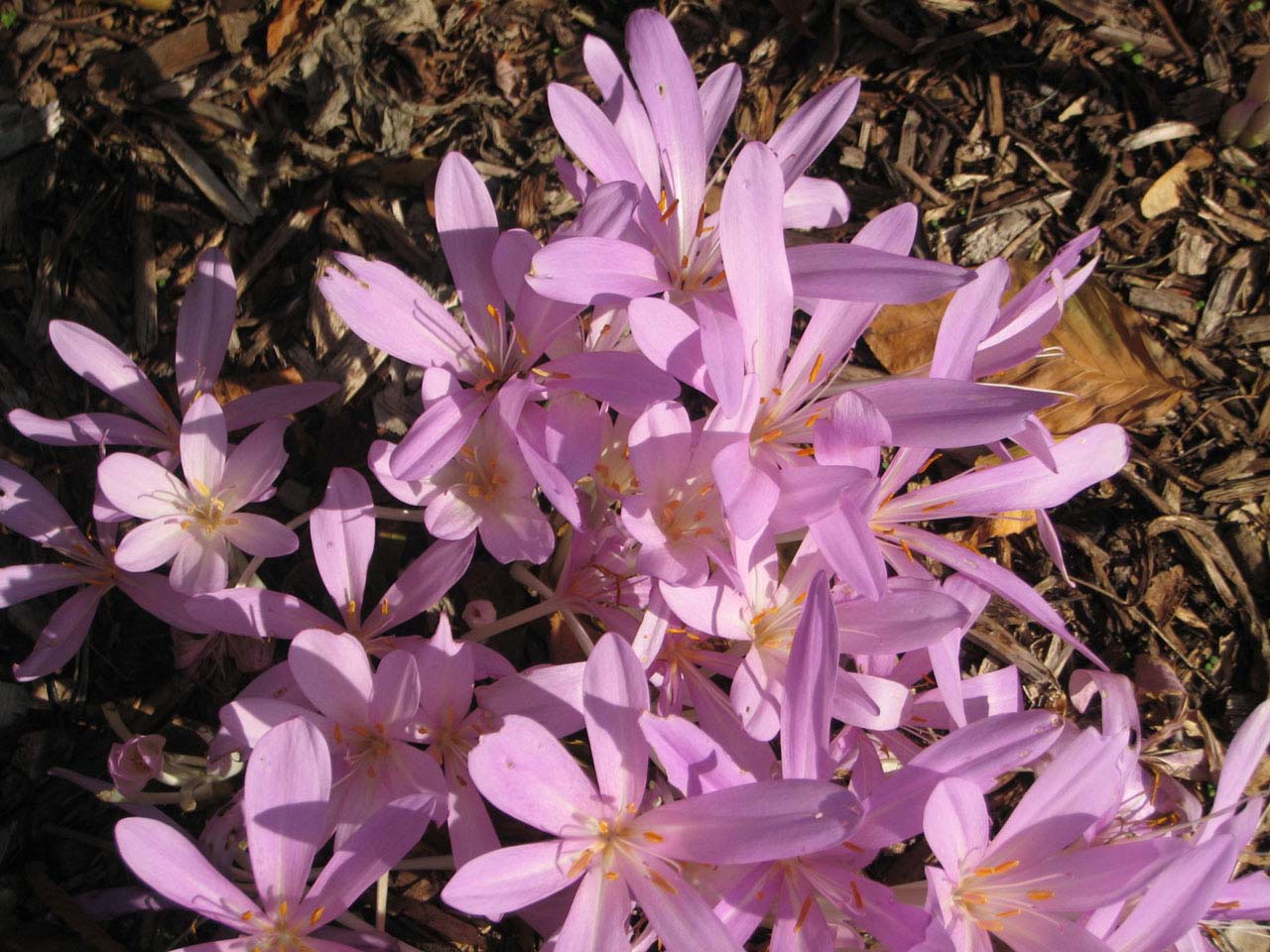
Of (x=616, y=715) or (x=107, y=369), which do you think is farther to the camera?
(x=107, y=369)

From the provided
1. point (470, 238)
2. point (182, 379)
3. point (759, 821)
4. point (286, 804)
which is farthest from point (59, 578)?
point (759, 821)

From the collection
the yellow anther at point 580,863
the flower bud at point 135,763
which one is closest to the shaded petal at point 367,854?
the yellow anther at point 580,863

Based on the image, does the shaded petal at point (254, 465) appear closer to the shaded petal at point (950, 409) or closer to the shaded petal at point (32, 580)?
the shaded petal at point (32, 580)

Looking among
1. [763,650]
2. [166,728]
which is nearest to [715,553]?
[763,650]

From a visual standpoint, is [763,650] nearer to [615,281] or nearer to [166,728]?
[615,281]

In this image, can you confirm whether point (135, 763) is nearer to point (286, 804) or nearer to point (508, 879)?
point (286, 804)

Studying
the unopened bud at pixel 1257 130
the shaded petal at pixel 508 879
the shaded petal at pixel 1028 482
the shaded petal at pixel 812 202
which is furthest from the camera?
the unopened bud at pixel 1257 130

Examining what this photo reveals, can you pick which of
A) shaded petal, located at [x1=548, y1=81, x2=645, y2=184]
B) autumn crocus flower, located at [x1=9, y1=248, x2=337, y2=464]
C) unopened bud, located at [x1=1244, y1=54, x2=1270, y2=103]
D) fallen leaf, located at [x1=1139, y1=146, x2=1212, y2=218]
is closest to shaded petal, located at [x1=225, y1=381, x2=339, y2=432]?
autumn crocus flower, located at [x1=9, y1=248, x2=337, y2=464]
